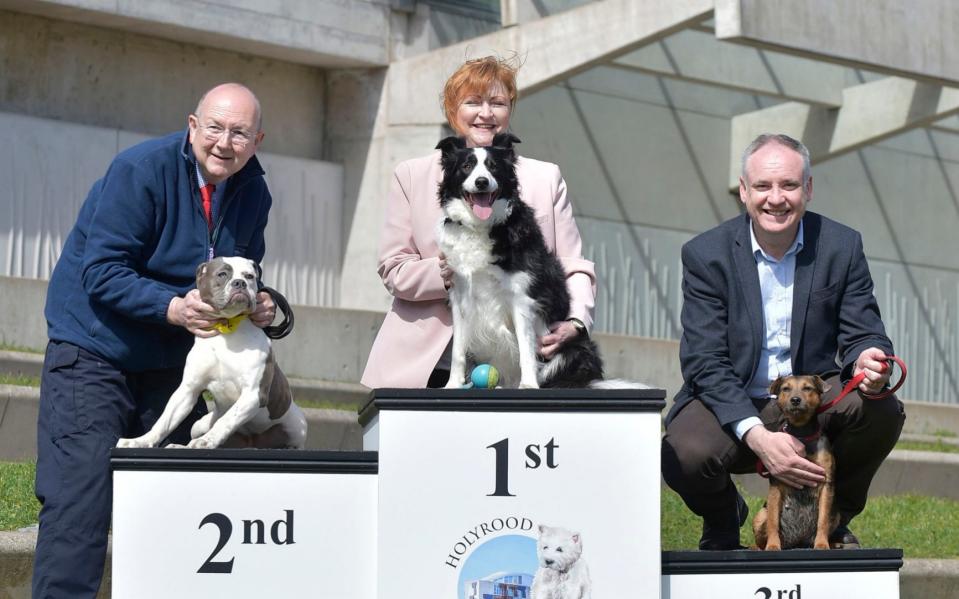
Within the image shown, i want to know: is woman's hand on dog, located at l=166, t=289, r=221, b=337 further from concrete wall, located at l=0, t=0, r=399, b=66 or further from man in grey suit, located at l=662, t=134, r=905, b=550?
concrete wall, located at l=0, t=0, r=399, b=66

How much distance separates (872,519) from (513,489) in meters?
4.13

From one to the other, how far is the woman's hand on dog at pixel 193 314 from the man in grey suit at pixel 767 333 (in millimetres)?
1544

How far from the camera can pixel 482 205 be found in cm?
456

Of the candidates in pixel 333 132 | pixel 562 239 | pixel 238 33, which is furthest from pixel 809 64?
pixel 562 239

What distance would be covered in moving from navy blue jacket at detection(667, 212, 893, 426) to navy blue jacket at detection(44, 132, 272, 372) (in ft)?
4.98

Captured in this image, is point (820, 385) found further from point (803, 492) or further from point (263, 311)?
point (263, 311)

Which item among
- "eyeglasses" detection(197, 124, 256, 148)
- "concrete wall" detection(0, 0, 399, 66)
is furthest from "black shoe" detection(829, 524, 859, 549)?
"concrete wall" detection(0, 0, 399, 66)

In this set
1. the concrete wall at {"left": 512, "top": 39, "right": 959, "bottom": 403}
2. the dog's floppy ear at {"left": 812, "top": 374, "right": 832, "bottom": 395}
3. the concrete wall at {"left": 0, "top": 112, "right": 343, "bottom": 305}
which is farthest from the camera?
the concrete wall at {"left": 512, "top": 39, "right": 959, "bottom": 403}

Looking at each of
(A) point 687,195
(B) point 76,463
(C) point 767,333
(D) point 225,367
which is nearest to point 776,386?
(C) point 767,333

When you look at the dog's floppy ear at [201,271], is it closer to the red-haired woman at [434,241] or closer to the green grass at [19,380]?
the red-haired woman at [434,241]

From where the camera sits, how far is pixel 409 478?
13.3ft

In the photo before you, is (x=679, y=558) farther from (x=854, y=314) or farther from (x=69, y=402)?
(x=69, y=402)

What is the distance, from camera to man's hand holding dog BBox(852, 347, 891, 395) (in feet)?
15.1

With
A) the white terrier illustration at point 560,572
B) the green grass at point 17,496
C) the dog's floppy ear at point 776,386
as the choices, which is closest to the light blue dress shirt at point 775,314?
→ the dog's floppy ear at point 776,386
